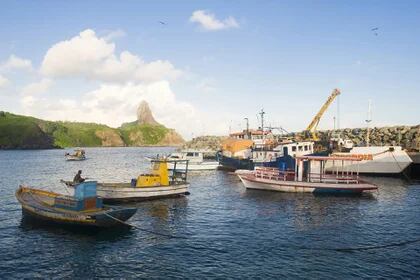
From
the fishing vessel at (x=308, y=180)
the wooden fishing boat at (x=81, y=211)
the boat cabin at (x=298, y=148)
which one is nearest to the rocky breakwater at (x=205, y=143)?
the boat cabin at (x=298, y=148)

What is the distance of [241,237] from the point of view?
84.6 ft

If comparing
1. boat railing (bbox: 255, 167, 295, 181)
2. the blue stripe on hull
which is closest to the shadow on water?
boat railing (bbox: 255, 167, 295, 181)

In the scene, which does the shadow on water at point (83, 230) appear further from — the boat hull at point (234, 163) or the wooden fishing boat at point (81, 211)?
the boat hull at point (234, 163)

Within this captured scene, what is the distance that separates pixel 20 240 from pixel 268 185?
3039 cm

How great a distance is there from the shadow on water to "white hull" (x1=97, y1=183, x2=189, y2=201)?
8815 mm

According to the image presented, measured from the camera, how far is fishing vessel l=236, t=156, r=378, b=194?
4300cm

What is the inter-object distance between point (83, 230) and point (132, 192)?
37.4 feet

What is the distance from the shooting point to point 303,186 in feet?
145

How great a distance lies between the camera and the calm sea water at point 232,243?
19.5 metres

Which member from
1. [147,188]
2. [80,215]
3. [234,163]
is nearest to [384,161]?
[234,163]

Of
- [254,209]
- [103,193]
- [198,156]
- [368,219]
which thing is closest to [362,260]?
[368,219]

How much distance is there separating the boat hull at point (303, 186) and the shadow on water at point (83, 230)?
23.5 metres

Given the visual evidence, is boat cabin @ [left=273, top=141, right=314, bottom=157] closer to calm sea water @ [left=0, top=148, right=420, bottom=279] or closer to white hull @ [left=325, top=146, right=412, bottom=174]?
white hull @ [left=325, top=146, right=412, bottom=174]

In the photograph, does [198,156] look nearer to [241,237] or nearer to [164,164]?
[164,164]
